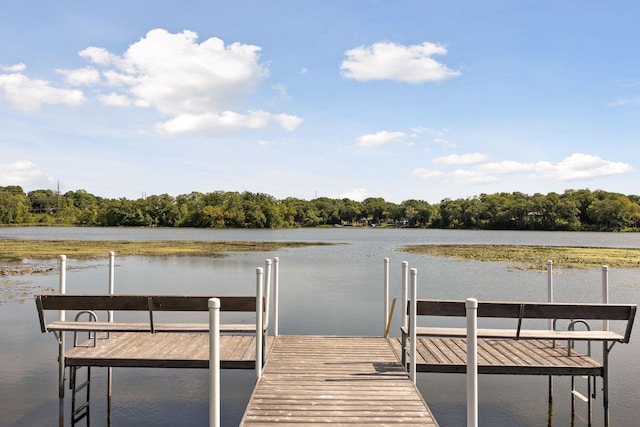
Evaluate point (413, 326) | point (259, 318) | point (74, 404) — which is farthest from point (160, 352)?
point (413, 326)

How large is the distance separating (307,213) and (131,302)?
15643 cm

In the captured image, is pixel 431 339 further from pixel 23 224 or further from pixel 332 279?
pixel 23 224

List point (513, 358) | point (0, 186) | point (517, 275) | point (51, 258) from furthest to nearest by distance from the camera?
1. point (0, 186)
2. point (51, 258)
3. point (517, 275)
4. point (513, 358)

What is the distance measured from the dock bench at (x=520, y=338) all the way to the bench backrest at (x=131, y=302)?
2.46m

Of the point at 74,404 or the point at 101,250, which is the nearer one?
the point at 74,404

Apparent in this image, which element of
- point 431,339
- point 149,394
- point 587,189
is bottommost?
point 149,394

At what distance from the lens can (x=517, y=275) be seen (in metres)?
26.1

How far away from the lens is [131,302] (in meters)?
7.09

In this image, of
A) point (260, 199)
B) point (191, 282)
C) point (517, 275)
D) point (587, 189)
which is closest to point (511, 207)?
point (587, 189)

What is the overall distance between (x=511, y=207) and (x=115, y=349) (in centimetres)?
13231

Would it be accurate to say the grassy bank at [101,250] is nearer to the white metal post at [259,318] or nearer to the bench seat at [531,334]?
the white metal post at [259,318]

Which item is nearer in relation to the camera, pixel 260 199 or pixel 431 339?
pixel 431 339

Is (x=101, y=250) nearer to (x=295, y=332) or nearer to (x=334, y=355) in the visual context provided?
(x=295, y=332)

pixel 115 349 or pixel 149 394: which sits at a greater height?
pixel 115 349
